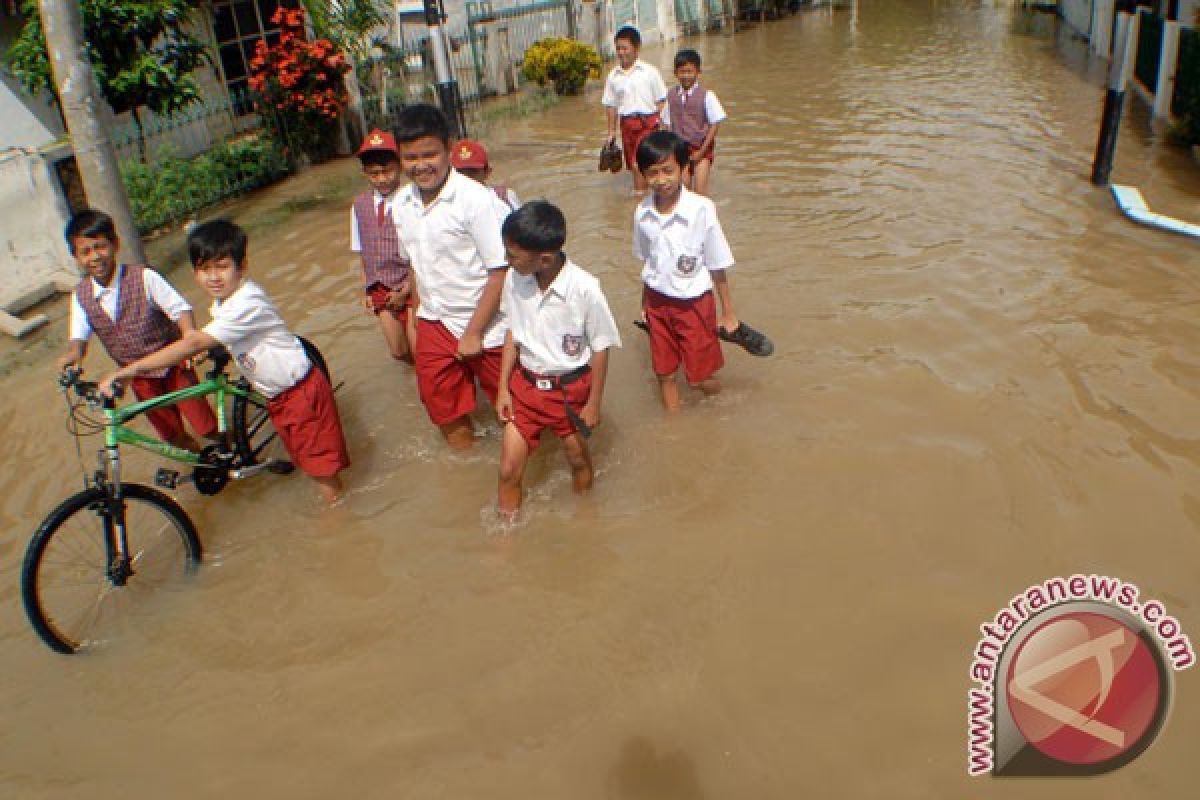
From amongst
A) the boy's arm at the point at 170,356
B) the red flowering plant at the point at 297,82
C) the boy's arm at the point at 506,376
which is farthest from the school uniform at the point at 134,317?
the red flowering plant at the point at 297,82

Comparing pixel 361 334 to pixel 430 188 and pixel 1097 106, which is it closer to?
pixel 430 188

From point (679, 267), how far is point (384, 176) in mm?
1674

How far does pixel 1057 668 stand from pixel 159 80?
9779 millimetres

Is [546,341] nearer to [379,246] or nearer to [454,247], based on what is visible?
[454,247]

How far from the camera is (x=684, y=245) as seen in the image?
4.21m

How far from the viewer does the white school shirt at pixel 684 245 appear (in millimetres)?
4176

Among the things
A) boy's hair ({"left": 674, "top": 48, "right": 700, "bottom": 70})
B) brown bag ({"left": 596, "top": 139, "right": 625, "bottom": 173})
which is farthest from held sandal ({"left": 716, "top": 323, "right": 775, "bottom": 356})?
brown bag ({"left": 596, "top": 139, "right": 625, "bottom": 173})

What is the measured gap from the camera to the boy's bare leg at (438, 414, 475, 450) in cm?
459

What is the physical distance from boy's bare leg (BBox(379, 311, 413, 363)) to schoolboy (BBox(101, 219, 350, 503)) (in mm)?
873

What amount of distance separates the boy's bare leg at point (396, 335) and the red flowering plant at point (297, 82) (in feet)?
25.4

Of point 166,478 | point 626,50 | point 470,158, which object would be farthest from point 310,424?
point 626,50

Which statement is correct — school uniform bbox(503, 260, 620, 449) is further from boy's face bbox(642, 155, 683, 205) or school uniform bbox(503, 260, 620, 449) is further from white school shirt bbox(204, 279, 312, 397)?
white school shirt bbox(204, 279, 312, 397)

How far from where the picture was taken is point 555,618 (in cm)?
337

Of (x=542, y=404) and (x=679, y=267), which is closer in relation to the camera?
(x=542, y=404)
